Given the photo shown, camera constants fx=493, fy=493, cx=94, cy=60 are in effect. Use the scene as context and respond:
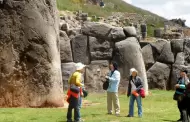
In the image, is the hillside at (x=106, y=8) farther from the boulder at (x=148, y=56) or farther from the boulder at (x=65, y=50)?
the boulder at (x=65, y=50)

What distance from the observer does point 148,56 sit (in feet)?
112

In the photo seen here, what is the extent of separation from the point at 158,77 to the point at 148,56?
175 cm

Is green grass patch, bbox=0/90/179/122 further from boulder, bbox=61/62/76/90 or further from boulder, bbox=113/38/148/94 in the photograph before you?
boulder, bbox=61/62/76/90

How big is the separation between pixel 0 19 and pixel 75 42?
11447 mm

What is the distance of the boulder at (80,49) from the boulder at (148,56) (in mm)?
5472

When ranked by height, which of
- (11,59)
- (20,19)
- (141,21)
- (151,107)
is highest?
(141,21)

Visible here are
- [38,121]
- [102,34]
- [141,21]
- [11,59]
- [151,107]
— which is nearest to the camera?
[38,121]

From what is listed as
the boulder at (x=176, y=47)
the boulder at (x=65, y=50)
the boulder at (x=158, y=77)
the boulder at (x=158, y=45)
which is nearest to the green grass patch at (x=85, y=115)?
the boulder at (x=65, y=50)

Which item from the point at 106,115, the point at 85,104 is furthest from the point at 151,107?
the point at 106,115

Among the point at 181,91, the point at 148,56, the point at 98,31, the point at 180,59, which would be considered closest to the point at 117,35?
the point at 98,31

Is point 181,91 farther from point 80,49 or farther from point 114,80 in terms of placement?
point 80,49

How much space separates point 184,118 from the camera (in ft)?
51.7

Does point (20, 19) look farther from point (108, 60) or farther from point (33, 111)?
point (108, 60)

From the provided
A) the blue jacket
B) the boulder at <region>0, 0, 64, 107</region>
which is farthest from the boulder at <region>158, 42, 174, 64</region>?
the blue jacket
